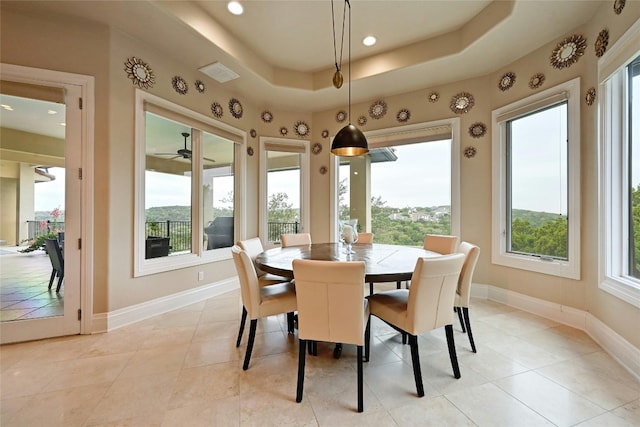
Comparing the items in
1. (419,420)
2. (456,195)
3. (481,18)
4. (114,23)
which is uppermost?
(481,18)

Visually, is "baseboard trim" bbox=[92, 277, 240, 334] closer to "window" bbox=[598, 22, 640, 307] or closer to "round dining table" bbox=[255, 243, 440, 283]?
"round dining table" bbox=[255, 243, 440, 283]

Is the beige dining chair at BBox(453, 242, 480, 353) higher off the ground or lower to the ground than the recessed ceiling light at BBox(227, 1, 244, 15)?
lower

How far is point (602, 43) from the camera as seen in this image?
2297mm

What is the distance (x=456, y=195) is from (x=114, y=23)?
13.8 ft

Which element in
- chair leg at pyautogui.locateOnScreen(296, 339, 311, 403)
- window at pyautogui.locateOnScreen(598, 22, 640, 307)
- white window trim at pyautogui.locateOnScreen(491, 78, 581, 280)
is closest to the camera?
chair leg at pyautogui.locateOnScreen(296, 339, 311, 403)

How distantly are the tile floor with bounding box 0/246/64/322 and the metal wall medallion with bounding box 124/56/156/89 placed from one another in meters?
1.88

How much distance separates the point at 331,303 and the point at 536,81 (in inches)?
130

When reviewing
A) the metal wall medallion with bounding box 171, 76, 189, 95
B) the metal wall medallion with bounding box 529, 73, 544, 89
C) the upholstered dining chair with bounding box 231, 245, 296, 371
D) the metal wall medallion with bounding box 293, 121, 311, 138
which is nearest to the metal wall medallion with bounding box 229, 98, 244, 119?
the metal wall medallion with bounding box 171, 76, 189, 95

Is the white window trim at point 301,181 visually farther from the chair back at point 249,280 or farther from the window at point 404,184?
the chair back at point 249,280

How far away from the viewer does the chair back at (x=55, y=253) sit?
8.41 feet

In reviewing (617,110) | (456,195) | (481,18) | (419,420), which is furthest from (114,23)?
(617,110)

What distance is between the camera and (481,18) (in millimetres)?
2754

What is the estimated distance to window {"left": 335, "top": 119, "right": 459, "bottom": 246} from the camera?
383 centimetres

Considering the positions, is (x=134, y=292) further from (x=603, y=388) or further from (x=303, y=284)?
(x=603, y=388)
